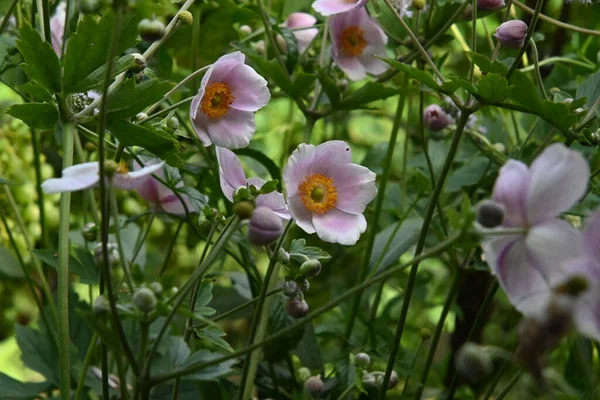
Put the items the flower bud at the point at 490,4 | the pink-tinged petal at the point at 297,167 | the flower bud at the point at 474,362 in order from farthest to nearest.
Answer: the flower bud at the point at 490,4 < the pink-tinged petal at the point at 297,167 < the flower bud at the point at 474,362

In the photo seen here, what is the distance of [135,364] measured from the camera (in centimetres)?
41

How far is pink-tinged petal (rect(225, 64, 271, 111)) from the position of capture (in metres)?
0.58

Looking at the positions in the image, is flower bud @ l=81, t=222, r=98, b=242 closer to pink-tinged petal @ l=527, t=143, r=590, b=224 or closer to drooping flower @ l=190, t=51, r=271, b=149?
drooping flower @ l=190, t=51, r=271, b=149

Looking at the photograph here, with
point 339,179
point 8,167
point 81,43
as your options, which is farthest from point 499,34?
point 8,167

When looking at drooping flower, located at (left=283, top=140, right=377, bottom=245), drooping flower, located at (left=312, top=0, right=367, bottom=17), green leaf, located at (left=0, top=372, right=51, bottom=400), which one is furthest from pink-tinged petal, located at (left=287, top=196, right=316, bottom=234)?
green leaf, located at (left=0, top=372, right=51, bottom=400)

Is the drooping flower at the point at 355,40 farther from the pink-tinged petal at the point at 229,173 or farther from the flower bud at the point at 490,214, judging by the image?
the flower bud at the point at 490,214

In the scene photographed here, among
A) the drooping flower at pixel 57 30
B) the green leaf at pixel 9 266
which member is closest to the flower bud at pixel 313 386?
the green leaf at pixel 9 266

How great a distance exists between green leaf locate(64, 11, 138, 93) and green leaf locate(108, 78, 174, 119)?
0.08ft

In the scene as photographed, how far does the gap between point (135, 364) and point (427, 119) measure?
1.52 ft

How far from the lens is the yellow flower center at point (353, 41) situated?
29.2 inches

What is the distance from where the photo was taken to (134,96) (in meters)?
0.51

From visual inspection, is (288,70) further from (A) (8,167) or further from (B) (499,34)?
(A) (8,167)

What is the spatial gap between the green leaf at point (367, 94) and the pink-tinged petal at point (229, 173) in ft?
0.52

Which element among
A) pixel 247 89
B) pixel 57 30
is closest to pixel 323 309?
pixel 247 89
